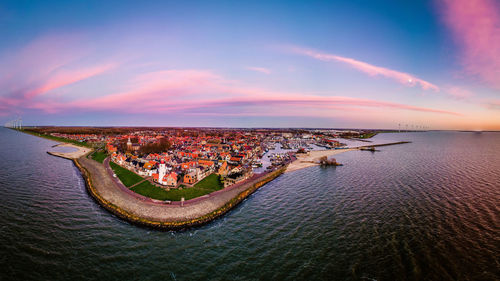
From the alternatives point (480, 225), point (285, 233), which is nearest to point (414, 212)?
point (480, 225)

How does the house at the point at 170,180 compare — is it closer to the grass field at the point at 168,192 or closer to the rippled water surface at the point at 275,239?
the grass field at the point at 168,192

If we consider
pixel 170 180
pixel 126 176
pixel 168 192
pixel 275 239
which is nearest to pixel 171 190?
pixel 168 192

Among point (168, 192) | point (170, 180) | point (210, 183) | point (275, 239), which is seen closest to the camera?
point (275, 239)

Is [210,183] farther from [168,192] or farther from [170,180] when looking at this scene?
[168,192]

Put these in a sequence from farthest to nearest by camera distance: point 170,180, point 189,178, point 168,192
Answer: point 189,178
point 170,180
point 168,192

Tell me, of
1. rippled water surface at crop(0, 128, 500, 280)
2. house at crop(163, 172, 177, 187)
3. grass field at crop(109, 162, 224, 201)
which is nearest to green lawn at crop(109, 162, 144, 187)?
grass field at crop(109, 162, 224, 201)

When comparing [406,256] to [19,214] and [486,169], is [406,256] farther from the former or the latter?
[486,169]

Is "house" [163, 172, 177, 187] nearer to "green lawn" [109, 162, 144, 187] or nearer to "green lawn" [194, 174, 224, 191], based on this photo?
"green lawn" [194, 174, 224, 191]
